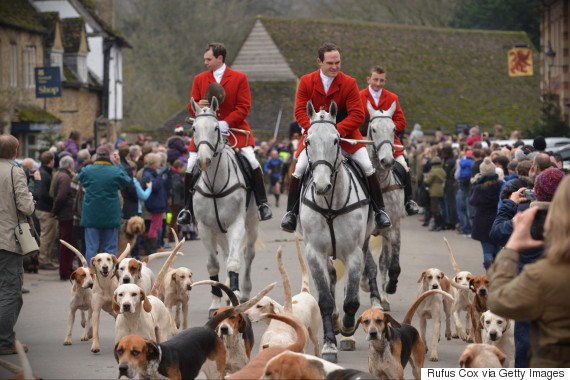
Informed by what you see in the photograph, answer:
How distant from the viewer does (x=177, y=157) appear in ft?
77.0

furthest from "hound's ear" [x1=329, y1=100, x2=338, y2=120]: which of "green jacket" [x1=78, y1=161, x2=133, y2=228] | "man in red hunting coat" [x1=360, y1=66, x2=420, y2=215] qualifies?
"green jacket" [x1=78, y1=161, x2=133, y2=228]

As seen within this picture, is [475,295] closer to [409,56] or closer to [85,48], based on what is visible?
[85,48]

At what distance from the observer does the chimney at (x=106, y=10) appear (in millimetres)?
52656

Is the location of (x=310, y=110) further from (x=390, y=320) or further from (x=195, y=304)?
(x=195, y=304)

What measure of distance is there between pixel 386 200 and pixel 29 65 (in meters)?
27.4

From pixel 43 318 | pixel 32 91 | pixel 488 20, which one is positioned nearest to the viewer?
pixel 43 318

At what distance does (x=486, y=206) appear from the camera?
15.7 meters

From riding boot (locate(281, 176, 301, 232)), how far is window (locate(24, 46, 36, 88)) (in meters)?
28.6

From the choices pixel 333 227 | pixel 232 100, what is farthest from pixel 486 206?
pixel 333 227

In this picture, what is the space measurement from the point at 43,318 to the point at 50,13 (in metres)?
30.5

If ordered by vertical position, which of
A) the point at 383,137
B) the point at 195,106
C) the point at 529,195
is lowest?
the point at 529,195

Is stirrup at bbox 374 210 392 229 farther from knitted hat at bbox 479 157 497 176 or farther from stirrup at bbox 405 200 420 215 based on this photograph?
knitted hat at bbox 479 157 497 176

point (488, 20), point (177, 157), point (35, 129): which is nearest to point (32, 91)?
point (35, 129)

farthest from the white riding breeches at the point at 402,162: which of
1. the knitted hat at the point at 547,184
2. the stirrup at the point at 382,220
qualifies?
the knitted hat at the point at 547,184
